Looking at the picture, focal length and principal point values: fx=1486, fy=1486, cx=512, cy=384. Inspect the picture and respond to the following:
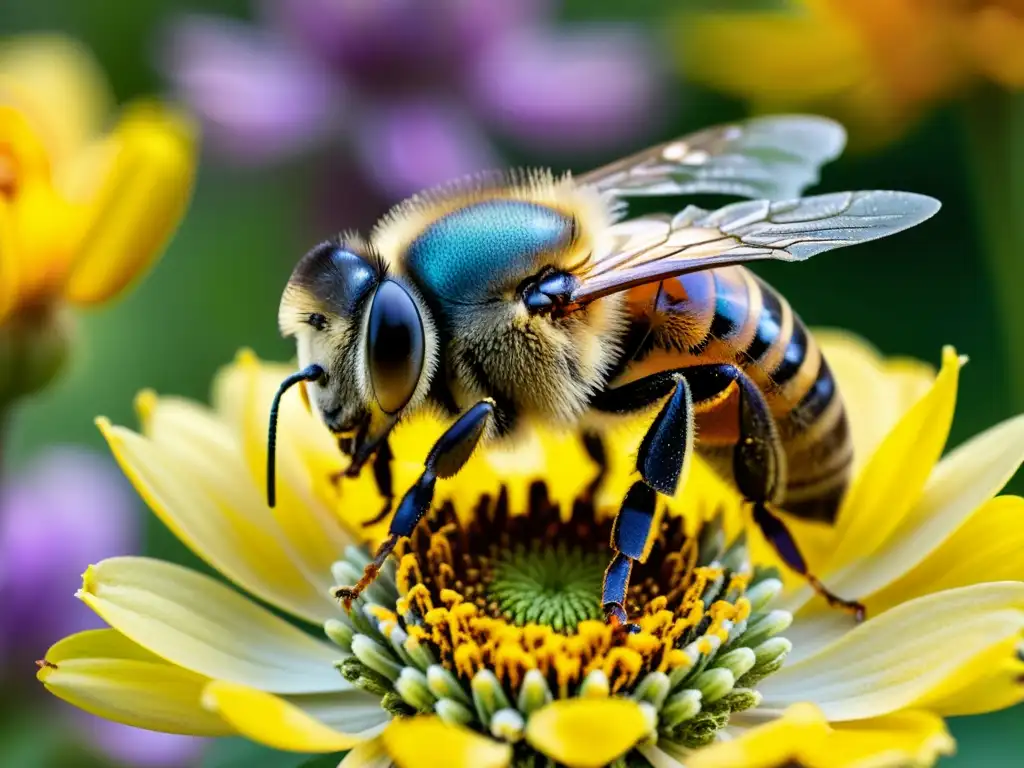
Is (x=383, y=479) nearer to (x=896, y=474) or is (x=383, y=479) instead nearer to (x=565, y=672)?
(x=565, y=672)

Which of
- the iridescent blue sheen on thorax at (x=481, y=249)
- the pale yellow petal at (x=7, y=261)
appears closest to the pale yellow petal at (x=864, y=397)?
the iridescent blue sheen on thorax at (x=481, y=249)

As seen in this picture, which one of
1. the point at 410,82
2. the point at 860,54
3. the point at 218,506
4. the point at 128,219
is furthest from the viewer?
the point at 410,82

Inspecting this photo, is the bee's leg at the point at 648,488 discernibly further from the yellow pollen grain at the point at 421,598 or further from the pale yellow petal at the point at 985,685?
the pale yellow petal at the point at 985,685

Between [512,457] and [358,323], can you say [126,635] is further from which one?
[512,457]

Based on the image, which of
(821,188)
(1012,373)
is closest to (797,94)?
(821,188)

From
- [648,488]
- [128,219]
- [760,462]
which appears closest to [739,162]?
[760,462]
